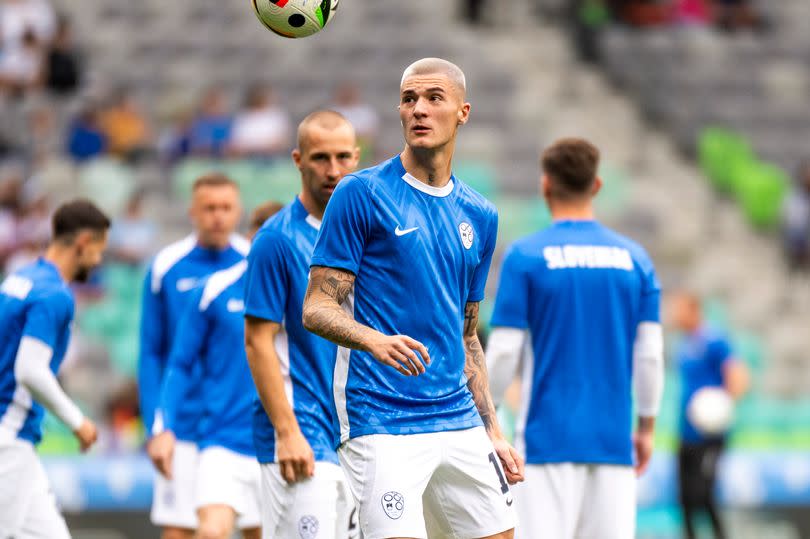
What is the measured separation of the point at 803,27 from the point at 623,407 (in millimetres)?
17920

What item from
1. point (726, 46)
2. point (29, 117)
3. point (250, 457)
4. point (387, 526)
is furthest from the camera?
point (726, 46)

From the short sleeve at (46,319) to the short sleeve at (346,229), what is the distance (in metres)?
2.39

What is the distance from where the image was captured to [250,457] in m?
8.08

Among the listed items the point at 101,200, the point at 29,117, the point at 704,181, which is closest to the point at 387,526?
the point at 101,200

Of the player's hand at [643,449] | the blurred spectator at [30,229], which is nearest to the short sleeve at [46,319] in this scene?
the player's hand at [643,449]

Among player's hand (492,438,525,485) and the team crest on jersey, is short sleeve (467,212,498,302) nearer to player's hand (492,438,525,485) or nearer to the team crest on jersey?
the team crest on jersey

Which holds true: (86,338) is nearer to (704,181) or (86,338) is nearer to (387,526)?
(704,181)

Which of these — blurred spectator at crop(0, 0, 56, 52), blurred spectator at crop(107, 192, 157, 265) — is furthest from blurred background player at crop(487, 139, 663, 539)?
blurred spectator at crop(0, 0, 56, 52)

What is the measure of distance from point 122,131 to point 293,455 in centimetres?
1304

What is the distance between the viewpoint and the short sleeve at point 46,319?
24.8ft

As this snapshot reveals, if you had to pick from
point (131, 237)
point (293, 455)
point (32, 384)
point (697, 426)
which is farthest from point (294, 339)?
point (131, 237)

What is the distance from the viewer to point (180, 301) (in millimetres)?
8688

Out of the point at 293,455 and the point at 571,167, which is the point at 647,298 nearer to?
the point at 571,167

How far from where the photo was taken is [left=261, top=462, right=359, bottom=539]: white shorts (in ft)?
21.2
